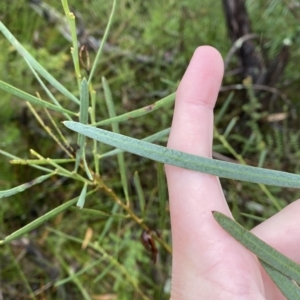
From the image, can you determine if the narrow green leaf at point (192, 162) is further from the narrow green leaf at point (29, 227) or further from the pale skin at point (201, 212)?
the narrow green leaf at point (29, 227)

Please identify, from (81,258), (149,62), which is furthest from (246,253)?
(149,62)

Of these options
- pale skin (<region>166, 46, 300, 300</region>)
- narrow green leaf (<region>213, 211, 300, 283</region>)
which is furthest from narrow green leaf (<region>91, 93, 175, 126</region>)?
narrow green leaf (<region>213, 211, 300, 283</region>)

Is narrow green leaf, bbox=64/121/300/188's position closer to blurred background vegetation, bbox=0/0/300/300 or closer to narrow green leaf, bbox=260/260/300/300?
narrow green leaf, bbox=260/260/300/300

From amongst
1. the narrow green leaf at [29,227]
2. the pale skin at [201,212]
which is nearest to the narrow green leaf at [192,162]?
the pale skin at [201,212]

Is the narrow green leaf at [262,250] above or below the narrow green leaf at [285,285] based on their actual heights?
above

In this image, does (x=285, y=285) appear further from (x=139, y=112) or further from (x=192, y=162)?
(x=139, y=112)

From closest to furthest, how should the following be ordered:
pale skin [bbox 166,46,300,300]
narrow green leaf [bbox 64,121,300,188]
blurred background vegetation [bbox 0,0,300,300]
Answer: narrow green leaf [bbox 64,121,300,188] → pale skin [bbox 166,46,300,300] → blurred background vegetation [bbox 0,0,300,300]
